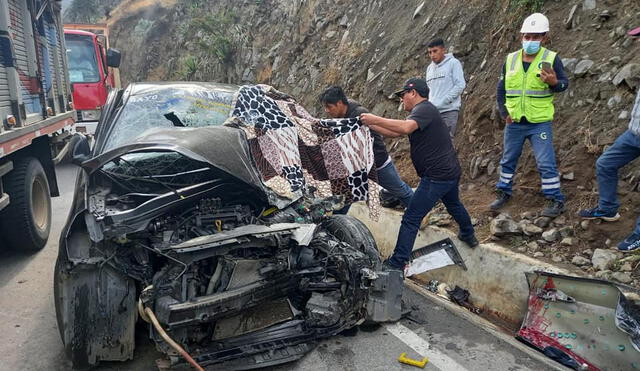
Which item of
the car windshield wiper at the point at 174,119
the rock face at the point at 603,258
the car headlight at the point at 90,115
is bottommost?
the rock face at the point at 603,258

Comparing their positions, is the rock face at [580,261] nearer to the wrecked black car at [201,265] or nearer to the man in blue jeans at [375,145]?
the wrecked black car at [201,265]

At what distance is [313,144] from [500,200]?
6.62 ft

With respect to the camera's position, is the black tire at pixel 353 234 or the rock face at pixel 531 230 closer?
the black tire at pixel 353 234

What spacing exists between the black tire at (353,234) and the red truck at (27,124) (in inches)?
117

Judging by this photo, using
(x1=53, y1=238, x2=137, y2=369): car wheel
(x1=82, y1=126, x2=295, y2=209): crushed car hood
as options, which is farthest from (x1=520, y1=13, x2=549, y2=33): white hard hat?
(x1=53, y1=238, x2=137, y2=369): car wheel

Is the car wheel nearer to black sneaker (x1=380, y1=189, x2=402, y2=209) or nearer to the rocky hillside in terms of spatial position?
the rocky hillside

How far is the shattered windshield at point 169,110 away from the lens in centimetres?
421

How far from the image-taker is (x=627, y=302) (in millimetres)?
2857

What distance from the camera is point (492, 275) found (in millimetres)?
3965

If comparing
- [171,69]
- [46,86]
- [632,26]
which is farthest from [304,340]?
[171,69]

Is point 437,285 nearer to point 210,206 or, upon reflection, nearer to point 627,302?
point 627,302

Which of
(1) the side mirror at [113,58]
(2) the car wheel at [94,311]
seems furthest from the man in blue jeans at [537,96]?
(1) the side mirror at [113,58]

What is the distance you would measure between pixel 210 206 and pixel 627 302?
8.99 ft

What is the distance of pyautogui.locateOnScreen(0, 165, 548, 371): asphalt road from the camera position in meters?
3.01
